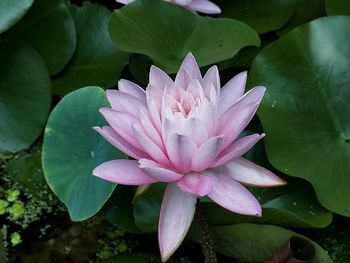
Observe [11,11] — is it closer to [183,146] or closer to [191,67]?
[191,67]

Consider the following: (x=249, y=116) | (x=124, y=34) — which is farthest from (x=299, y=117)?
(x=124, y=34)

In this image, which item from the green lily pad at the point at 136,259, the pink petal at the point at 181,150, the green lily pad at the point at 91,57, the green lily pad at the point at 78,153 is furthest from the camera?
the green lily pad at the point at 91,57

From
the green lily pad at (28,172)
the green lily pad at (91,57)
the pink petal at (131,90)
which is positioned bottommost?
the green lily pad at (28,172)

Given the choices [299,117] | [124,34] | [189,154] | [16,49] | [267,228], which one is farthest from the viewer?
[16,49]

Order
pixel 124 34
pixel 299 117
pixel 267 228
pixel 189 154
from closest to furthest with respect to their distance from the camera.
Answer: pixel 189 154, pixel 267 228, pixel 299 117, pixel 124 34

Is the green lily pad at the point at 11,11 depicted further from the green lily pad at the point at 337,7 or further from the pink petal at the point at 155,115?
the green lily pad at the point at 337,7

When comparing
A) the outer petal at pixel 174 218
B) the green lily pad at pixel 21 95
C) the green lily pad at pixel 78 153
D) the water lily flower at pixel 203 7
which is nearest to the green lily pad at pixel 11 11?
the green lily pad at pixel 21 95

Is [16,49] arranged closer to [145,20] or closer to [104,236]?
[145,20]
